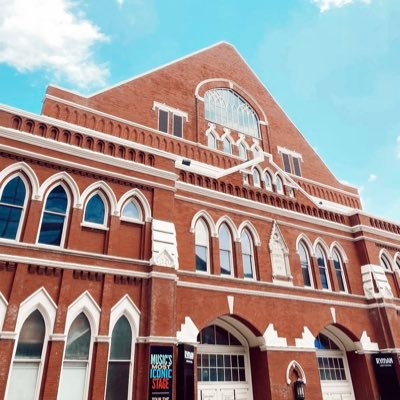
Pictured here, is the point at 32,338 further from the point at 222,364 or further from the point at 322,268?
the point at 322,268

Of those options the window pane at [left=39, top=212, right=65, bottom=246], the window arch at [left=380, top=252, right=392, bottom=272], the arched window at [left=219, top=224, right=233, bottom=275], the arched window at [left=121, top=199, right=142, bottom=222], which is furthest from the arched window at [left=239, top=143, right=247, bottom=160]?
the window pane at [left=39, top=212, right=65, bottom=246]

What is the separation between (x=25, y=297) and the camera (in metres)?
9.42

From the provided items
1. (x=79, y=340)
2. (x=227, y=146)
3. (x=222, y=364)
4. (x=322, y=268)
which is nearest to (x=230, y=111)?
(x=227, y=146)

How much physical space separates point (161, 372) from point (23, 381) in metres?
3.43

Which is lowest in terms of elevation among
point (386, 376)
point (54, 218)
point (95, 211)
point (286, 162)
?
point (386, 376)

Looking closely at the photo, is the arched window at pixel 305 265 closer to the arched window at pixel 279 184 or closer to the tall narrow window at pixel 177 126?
the arched window at pixel 279 184

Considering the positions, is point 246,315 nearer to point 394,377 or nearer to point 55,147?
point 394,377

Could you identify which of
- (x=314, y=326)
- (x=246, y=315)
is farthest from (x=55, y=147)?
(x=314, y=326)

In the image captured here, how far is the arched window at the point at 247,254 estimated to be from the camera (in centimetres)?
1418

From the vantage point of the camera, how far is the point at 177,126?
18.5 meters

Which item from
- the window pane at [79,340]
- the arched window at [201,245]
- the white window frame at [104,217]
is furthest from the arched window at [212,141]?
the window pane at [79,340]

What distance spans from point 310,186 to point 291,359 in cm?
1119

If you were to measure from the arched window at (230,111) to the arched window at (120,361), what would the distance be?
12765 millimetres

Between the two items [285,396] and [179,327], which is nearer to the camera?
[179,327]
